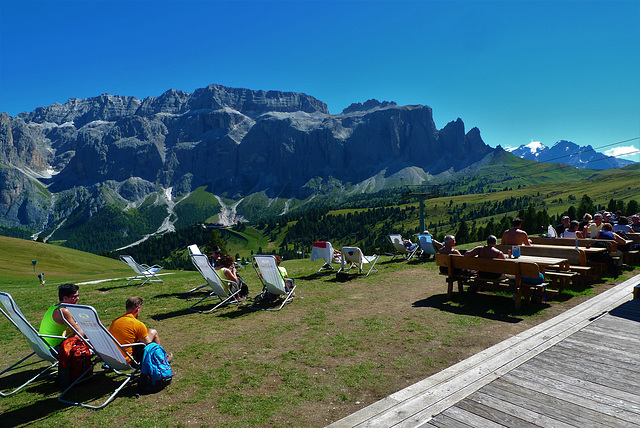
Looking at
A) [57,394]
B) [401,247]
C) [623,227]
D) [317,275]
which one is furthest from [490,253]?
[401,247]

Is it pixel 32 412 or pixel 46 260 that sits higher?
pixel 32 412

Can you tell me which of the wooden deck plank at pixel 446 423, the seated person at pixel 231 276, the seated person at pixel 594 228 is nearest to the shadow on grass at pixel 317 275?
the seated person at pixel 231 276

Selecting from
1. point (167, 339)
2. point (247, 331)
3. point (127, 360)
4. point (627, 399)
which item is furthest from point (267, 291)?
point (627, 399)

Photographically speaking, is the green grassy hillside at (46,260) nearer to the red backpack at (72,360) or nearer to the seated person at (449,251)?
the red backpack at (72,360)

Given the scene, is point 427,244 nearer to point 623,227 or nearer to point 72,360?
point 623,227

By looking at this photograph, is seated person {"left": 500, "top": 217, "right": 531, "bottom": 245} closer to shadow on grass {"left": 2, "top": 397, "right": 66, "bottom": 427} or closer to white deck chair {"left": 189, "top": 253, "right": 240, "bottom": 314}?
white deck chair {"left": 189, "top": 253, "right": 240, "bottom": 314}

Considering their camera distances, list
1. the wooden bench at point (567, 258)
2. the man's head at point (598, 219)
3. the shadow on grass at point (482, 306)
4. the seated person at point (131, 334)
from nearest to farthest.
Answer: the seated person at point (131, 334) < the shadow on grass at point (482, 306) < the wooden bench at point (567, 258) < the man's head at point (598, 219)

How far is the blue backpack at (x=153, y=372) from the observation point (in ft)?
17.4

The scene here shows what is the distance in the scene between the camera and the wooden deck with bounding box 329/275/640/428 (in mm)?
4059

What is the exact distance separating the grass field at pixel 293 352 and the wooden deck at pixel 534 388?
0.38 meters

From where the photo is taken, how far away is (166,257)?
186625mm

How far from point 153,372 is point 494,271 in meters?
8.06

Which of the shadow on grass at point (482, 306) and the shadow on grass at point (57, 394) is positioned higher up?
the shadow on grass at point (57, 394)

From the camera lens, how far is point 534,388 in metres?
4.70
